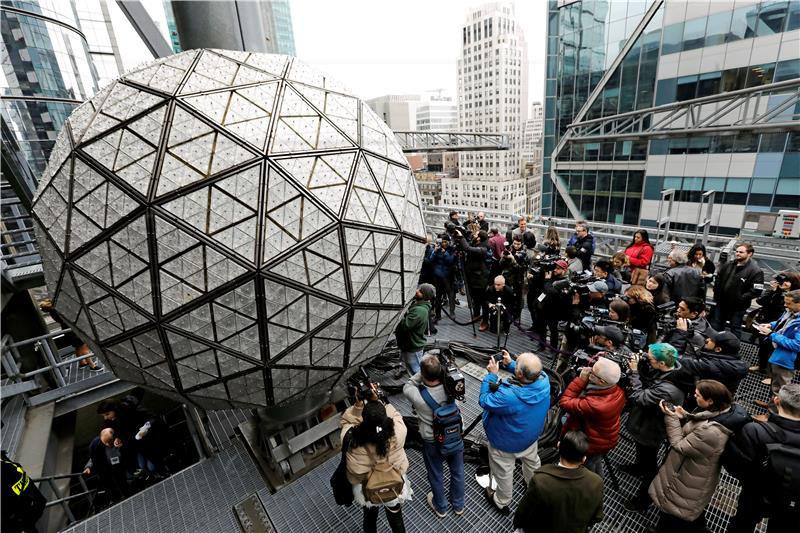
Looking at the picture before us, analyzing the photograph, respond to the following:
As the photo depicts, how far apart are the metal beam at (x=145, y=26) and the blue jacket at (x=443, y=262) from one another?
4.94m

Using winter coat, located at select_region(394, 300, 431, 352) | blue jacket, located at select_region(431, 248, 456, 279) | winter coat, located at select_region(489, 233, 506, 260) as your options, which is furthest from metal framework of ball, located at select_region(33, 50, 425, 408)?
winter coat, located at select_region(489, 233, 506, 260)

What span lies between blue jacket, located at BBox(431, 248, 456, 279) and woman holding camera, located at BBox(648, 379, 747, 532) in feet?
14.1

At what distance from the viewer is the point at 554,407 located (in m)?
5.02

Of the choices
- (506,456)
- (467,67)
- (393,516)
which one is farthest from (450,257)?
(467,67)

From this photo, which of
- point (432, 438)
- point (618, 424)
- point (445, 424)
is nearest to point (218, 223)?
point (445, 424)

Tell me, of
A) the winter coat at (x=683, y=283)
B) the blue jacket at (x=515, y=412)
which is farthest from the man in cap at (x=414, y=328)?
the winter coat at (x=683, y=283)

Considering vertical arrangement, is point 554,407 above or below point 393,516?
below

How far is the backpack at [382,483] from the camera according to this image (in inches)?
Result: 123

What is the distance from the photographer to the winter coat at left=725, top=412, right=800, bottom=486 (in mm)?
2781

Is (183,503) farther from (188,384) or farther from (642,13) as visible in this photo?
(642,13)

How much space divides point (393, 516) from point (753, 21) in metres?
23.7

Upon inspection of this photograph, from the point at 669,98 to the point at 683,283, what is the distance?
18.7m

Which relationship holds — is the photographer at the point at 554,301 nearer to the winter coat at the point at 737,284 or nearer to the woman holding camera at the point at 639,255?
the woman holding camera at the point at 639,255

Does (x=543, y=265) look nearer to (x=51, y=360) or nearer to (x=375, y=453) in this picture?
(x=375, y=453)
